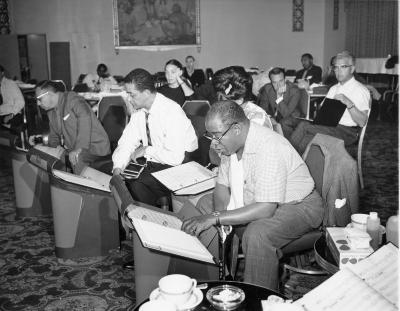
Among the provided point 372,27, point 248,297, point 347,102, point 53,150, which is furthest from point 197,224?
point 372,27

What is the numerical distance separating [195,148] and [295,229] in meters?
1.37

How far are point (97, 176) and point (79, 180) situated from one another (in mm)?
248

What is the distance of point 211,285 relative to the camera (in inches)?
71.0

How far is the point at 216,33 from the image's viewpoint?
1277cm

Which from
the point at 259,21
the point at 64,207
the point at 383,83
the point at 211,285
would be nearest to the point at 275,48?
the point at 259,21

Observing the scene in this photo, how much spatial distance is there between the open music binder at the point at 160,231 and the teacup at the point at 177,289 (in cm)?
22

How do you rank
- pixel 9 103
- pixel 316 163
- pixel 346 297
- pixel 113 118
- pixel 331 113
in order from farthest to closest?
pixel 9 103 < pixel 113 118 < pixel 331 113 < pixel 316 163 < pixel 346 297

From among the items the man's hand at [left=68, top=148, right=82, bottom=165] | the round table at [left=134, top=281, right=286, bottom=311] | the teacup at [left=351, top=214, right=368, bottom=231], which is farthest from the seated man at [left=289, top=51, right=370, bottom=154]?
the round table at [left=134, top=281, right=286, bottom=311]

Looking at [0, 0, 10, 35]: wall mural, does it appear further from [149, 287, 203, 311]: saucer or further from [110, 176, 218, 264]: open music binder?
[149, 287, 203, 311]: saucer

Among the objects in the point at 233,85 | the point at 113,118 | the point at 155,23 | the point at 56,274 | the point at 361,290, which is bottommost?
the point at 56,274

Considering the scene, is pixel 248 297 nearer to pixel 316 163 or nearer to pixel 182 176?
pixel 316 163

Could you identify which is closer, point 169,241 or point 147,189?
point 169,241

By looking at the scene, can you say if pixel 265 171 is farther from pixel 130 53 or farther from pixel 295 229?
pixel 130 53

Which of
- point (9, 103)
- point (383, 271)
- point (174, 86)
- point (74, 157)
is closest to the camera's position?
point (383, 271)
